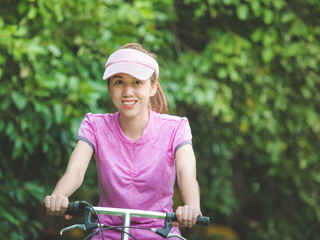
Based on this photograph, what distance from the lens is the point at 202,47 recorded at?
16.9 ft

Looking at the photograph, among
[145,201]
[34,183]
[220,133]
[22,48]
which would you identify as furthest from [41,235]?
[145,201]

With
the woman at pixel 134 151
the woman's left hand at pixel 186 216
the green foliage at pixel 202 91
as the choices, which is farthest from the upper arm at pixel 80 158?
the green foliage at pixel 202 91

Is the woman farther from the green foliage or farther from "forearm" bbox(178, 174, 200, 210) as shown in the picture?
the green foliage

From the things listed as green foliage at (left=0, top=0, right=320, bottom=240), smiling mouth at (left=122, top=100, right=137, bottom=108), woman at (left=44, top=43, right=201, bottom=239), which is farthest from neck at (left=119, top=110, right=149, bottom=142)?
green foliage at (left=0, top=0, right=320, bottom=240)

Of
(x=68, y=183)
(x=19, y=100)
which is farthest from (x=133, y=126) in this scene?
(x=19, y=100)

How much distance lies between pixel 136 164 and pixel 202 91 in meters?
2.12

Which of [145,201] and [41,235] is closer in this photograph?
[145,201]

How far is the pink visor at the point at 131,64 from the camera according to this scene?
221cm

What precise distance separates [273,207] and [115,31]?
3.02m

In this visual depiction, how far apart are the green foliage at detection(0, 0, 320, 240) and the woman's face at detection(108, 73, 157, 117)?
3.81 ft

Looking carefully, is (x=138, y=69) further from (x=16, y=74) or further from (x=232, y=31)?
(x=232, y=31)

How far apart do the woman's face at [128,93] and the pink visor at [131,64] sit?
0.14ft

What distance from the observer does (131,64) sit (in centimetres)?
222

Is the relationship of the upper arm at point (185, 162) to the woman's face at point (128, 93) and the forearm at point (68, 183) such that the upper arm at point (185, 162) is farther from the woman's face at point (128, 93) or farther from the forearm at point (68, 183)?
the forearm at point (68, 183)
